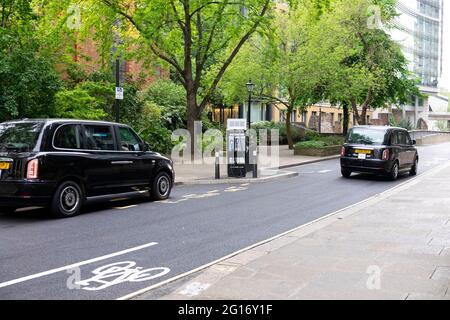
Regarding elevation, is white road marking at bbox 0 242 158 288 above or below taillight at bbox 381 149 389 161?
below

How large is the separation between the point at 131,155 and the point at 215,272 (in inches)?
239

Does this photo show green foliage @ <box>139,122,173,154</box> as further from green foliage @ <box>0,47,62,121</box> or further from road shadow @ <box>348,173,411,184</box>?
road shadow @ <box>348,173,411,184</box>

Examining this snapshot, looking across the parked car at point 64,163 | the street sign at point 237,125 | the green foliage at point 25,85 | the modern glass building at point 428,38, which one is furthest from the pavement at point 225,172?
the modern glass building at point 428,38

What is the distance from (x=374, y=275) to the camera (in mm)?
5754

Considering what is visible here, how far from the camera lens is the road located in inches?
227

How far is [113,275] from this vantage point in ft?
19.6

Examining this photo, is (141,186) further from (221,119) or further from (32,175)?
(221,119)

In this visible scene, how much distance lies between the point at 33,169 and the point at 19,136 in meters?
0.88

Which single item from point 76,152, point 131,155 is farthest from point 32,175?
point 131,155

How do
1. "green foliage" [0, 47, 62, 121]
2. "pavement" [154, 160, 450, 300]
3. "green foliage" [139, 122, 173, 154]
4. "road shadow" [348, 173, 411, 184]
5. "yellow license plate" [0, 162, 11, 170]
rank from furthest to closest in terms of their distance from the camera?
"green foliage" [139, 122, 173, 154], "road shadow" [348, 173, 411, 184], "green foliage" [0, 47, 62, 121], "yellow license plate" [0, 162, 11, 170], "pavement" [154, 160, 450, 300]

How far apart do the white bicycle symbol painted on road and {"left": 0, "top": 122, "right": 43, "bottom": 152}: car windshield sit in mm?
4143

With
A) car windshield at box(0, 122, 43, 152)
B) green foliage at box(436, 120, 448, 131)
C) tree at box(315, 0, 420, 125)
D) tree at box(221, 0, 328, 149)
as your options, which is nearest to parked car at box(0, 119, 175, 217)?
car windshield at box(0, 122, 43, 152)

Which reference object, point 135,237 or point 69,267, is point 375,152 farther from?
point 69,267

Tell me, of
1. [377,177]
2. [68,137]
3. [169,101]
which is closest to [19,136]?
[68,137]
